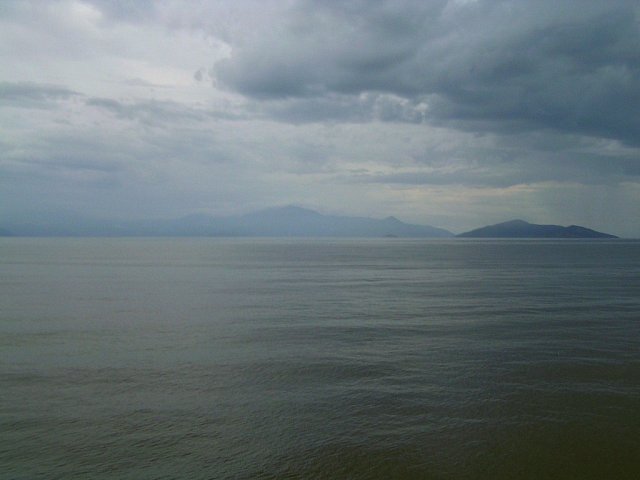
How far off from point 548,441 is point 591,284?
52.8m

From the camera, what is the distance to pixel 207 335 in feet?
100.0

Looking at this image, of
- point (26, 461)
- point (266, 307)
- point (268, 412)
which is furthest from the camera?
point (266, 307)

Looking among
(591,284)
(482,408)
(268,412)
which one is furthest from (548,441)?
(591,284)

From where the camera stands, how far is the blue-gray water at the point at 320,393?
13750 millimetres

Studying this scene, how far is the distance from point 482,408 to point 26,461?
14683mm

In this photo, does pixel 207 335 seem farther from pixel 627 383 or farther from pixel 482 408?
pixel 627 383

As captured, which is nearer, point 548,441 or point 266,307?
point 548,441

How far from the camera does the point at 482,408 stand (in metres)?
17.6

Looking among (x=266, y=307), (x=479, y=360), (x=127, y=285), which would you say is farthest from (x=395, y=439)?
A: (x=127, y=285)

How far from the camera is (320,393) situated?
19.2m

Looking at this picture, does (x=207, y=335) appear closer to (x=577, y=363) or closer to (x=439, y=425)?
(x=439, y=425)

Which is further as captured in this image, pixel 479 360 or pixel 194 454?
pixel 479 360

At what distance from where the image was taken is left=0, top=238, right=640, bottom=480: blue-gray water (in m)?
13.8

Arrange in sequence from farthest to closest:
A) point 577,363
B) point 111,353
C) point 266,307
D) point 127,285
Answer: point 127,285 < point 266,307 < point 111,353 < point 577,363
